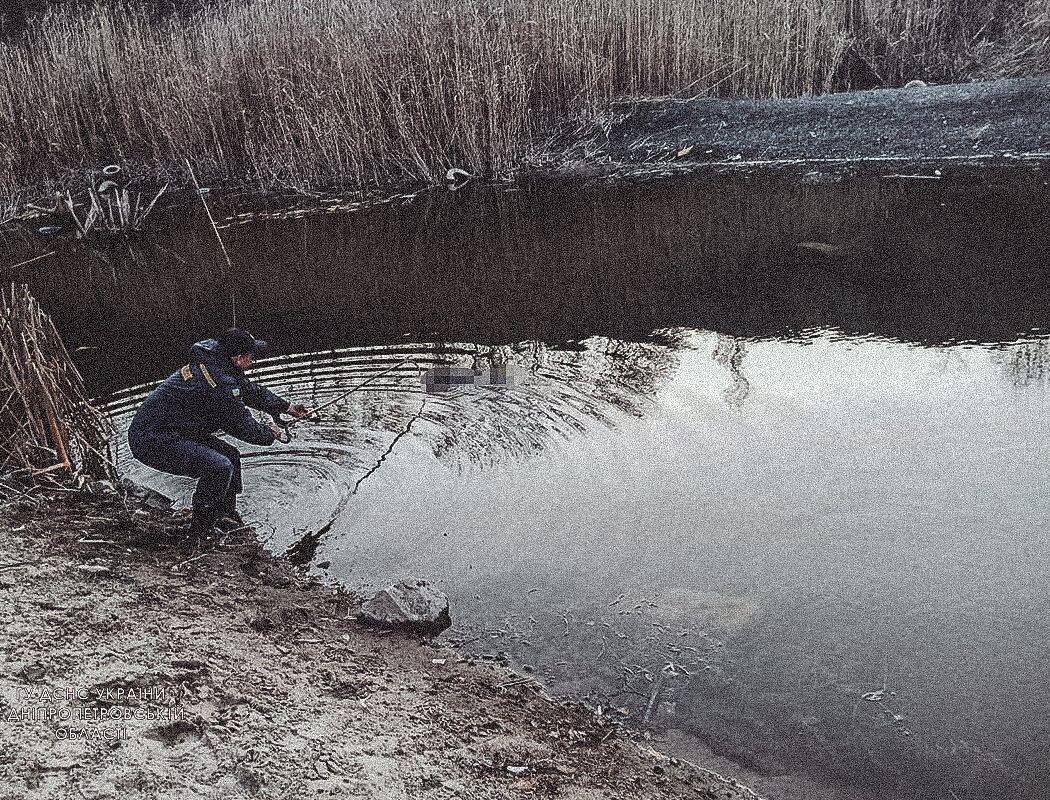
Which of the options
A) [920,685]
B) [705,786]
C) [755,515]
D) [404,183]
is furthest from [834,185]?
[705,786]

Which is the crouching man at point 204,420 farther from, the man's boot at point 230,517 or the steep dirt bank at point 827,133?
the steep dirt bank at point 827,133

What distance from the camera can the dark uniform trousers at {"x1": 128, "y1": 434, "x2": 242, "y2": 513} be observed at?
5.80 m

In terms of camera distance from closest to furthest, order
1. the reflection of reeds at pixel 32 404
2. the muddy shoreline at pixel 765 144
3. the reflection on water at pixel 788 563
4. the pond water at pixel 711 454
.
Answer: the reflection on water at pixel 788 563 < the pond water at pixel 711 454 < the reflection of reeds at pixel 32 404 < the muddy shoreline at pixel 765 144

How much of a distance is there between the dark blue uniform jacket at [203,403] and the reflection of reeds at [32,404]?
730 mm

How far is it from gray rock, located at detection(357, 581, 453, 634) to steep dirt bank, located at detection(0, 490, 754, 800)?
0.33 feet

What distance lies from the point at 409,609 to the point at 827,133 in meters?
13.2

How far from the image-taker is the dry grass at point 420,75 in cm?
1550

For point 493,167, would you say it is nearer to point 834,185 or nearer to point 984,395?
point 834,185

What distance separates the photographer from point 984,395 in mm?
7129

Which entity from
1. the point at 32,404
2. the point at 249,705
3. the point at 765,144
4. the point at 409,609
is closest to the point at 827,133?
the point at 765,144

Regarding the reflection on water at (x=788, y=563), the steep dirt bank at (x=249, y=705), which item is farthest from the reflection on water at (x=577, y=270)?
the steep dirt bank at (x=249, y=705)

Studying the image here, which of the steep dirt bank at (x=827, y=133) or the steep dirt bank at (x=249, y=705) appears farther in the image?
the steep dirt bank at (x=827, y=133)

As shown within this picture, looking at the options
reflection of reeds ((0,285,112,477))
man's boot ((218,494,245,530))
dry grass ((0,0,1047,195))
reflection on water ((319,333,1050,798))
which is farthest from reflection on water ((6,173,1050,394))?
man's boot ((218,494,245,530))

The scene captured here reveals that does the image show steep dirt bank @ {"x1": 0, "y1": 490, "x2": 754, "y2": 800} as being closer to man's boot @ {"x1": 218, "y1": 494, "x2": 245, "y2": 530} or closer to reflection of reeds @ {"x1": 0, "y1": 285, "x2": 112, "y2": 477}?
man's boot @ {"x1": 218, "y1": 494, "x2": 245, "y2": 530}
